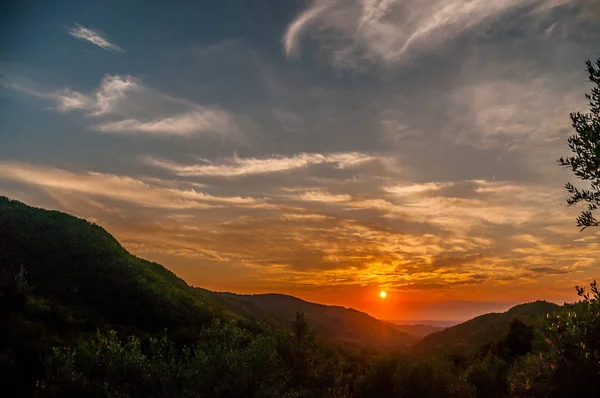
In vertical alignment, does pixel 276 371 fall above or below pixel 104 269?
below

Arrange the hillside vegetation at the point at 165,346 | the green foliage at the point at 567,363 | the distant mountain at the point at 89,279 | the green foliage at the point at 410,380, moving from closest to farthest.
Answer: the green foliage at the point at 567,363 < the hillside vegetation at the point at 165,346 < the green foliage at the point at 410,380 < the distant mountain at the point at 89,279

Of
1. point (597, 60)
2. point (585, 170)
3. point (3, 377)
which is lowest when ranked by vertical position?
point (3, 377)

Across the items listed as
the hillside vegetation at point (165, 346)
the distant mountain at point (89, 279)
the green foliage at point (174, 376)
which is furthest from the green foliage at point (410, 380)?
the green foliage at point (174, 376)

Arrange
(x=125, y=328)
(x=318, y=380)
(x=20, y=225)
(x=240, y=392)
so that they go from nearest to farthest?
(x=240, y=392)
(x=318, y=380)
(x=125, y=328)
(x=20, y=225)

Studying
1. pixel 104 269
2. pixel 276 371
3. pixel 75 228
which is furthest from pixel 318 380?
pixel 75 228

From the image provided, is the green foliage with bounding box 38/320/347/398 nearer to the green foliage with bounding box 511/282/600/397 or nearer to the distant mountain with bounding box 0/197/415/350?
the green foliage with bounding box 511/282/600/397

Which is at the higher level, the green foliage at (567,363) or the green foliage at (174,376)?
the green foliage at (567,363)

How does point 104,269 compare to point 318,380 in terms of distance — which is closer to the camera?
point 318,380

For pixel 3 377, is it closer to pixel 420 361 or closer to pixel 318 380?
pixel 318 380

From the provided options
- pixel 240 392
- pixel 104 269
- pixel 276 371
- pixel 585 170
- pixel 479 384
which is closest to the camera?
pixel 585 170

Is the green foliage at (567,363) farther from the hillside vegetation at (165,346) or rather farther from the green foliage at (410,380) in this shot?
the green foliage at (410,380)

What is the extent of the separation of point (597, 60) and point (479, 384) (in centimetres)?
6236

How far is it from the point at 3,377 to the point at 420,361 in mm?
60791

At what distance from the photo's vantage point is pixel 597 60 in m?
24.8
